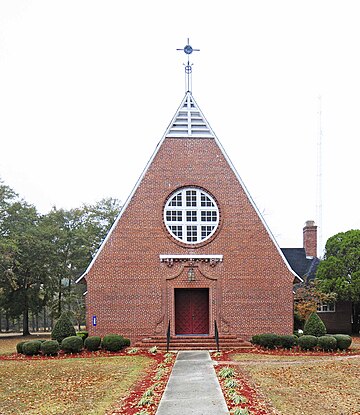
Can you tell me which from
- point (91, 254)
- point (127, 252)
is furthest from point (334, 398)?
point (91, 254)

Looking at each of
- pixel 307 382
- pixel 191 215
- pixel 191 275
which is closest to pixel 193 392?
pixel 307 382

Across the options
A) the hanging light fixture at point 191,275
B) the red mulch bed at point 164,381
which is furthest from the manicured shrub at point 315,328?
the hanging light fixture at point 191,275

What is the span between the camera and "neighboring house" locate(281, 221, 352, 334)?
1343 inches

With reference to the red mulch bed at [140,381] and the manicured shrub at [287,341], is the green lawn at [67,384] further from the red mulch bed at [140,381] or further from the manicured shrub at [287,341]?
the manicured shrub at [287,341]

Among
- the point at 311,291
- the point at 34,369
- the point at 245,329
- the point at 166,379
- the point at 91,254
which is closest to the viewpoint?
the point at 166,379

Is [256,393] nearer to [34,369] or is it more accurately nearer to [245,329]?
[34,369]

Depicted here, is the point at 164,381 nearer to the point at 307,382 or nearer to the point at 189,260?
the point at 307,382

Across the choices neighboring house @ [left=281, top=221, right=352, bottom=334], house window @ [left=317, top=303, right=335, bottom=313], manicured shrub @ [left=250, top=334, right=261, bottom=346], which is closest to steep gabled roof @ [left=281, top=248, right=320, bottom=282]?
neighboring house @ [left=281, top=221, right=352, bottom=334]

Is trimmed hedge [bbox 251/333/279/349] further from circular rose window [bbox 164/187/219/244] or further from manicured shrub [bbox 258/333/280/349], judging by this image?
circular rose window [bbox 164/187/219/244]

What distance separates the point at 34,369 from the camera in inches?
626

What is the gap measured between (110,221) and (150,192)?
20.7 meters

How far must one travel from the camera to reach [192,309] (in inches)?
906

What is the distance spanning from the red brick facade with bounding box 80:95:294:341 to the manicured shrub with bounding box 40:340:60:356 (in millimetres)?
2476

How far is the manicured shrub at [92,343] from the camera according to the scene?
66.5 feet
